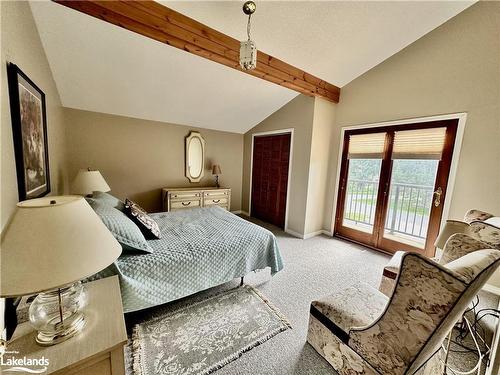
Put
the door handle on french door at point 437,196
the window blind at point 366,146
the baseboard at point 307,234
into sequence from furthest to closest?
the baseboard at point 307,234, the window blind at point 366,146, the door handle on french door at point 437,196

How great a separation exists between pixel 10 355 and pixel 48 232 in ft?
1.67

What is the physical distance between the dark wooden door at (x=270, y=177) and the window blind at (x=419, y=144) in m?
1.68

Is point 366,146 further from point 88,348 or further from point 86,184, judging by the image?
point 86,184

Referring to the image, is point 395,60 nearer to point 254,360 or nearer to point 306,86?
point 306,86

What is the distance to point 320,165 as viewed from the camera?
11.6ft

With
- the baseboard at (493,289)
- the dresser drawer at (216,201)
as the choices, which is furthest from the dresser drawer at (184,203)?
the baseboard at (493,289)

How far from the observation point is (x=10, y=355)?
0.72 m

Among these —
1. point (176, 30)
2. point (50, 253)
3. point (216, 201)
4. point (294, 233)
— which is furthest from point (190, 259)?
point (216, 201)

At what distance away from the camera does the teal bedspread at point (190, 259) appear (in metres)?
1.41

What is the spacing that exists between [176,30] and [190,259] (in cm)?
208

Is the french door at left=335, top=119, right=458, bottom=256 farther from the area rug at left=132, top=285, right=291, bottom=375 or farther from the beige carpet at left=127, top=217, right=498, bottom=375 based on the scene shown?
the area rug at left=132, top=285, right=291, bottom=375

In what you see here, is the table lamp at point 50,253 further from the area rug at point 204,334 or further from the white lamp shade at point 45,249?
the area rug at point 204,334

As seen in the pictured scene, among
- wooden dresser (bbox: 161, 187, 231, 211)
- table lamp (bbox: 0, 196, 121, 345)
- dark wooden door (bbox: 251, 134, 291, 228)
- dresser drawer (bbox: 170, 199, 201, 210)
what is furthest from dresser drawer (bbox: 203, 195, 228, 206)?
table lamp (bbox: 0, 196, 121, 345)

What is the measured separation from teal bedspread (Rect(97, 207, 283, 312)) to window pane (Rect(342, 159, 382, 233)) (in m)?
1.97
